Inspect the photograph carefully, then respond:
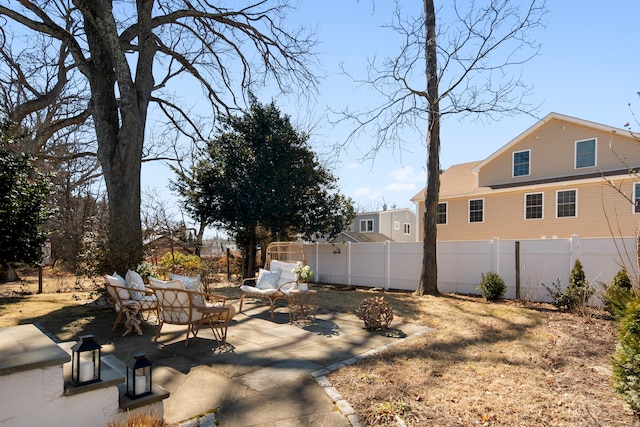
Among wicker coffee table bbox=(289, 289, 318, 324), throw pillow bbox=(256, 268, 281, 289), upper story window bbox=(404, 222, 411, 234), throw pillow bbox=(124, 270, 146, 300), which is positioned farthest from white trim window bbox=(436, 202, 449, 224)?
throw pillow bbox=(124, 270, 146, 300)

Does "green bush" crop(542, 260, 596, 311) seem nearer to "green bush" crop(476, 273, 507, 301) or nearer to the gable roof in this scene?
"green bush" crop(476, 273, 507, 301)

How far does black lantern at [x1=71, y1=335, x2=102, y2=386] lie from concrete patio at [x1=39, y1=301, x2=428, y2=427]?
0.74m

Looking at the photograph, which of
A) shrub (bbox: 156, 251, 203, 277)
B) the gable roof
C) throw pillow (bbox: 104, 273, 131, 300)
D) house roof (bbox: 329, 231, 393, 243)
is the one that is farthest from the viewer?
house roof (bbox: 329, 231, 393, 243)

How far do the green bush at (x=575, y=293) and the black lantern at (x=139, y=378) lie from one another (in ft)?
24.7

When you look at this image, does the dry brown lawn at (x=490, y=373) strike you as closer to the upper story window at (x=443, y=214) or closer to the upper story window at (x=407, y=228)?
the upper story window at (x=443, y=214)

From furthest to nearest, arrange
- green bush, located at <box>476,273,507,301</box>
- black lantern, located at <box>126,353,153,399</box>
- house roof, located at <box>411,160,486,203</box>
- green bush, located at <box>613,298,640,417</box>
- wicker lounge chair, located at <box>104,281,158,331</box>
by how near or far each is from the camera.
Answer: house roof, located at <box>411,160,486,203</box>
green bush, located at <box>476,273,507,301</box>
wicker lounge chair, located at <box>104,281,158,331</box>
green bush, located at <box>613,298,640,417</box>
black lantern, located at <box>126,353,153,399</box>

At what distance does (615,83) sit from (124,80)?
33.6 ft

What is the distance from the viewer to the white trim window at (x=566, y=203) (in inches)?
575

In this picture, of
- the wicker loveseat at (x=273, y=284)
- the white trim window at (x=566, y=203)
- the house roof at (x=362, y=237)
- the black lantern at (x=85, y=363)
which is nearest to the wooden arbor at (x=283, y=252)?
the wicker loveseat at (x=273, y=284)

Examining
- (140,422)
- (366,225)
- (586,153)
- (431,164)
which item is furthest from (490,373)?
(366,225)

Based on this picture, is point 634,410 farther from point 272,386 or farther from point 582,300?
point 582,300

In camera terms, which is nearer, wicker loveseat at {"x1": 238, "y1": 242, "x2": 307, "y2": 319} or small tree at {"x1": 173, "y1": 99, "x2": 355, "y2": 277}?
wicker loveseat at {"x1": 238, "y1": 242, "x2": 307, "y2": 319}

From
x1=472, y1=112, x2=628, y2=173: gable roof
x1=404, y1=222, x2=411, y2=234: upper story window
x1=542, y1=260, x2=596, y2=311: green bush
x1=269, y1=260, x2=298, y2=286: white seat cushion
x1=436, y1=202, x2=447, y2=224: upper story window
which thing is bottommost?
x1=542, y1=260, x2=596, y2=311: green bush

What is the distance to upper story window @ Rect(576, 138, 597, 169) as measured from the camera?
47.9 ft
